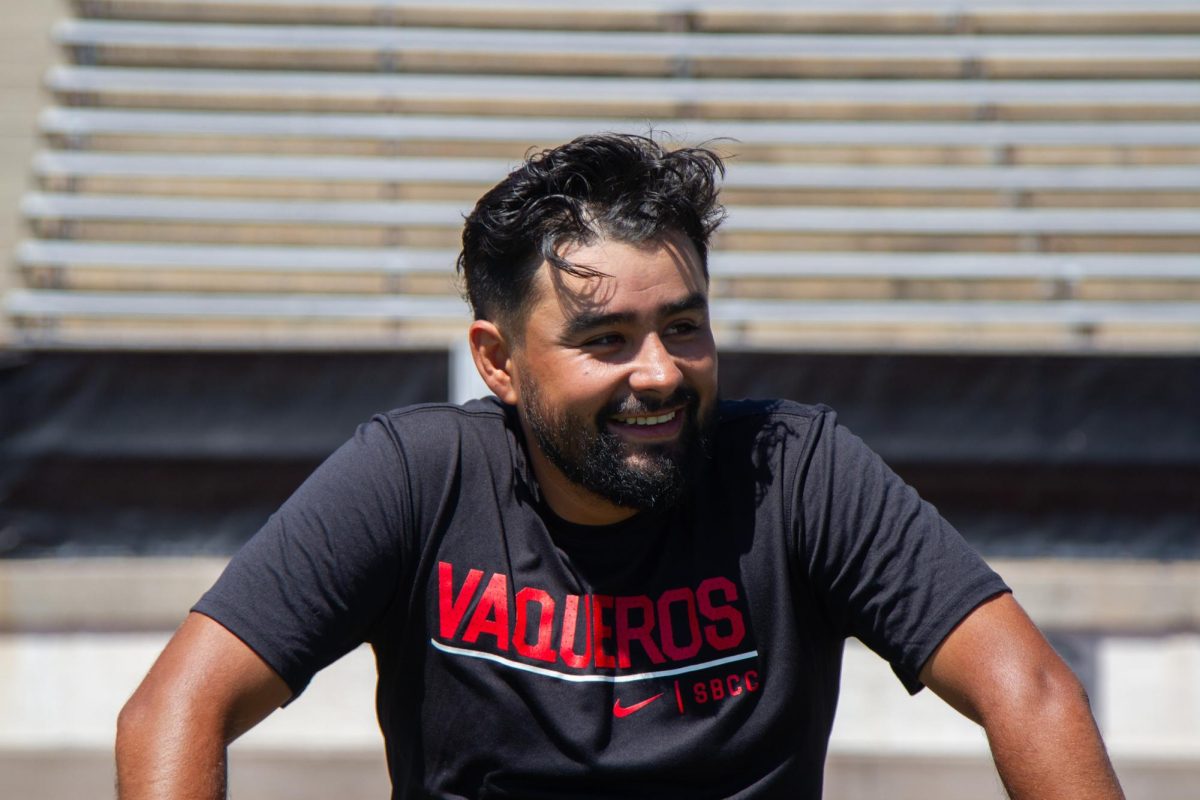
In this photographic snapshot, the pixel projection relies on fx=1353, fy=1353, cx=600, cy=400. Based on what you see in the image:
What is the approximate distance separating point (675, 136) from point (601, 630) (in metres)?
3.71

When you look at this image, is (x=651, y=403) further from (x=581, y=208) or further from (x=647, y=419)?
(x=581, y=208)

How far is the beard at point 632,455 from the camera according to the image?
1797 mm

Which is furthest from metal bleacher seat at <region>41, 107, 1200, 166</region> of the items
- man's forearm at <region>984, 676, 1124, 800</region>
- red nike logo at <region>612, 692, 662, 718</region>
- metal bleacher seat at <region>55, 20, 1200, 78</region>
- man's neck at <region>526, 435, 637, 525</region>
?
man's forearm at <region>984, 676, 1124, 800</region>

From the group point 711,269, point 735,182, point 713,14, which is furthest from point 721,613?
point 713,14

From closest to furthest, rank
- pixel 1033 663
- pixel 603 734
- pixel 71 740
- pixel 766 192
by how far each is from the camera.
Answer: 1. pixel 1033 663
2. pixel 603 734
3. pixel 71 740
4. pixel 766 192

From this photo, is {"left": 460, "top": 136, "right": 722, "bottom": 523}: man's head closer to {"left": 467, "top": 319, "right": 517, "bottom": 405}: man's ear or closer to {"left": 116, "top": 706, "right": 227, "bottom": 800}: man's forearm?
{"left": 467, "top": 319, "right": 517, "bottom": 405}: man's ear

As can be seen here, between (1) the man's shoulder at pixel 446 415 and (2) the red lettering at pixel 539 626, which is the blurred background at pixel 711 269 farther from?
(2) the red lettering at pixel 539 626

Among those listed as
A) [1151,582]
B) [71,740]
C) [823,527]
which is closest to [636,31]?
[1151,582]

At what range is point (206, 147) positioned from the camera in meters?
5.68

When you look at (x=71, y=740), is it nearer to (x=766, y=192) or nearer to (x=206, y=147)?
(x=206, y=147)

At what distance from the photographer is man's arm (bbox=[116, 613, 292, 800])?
5.27 feet

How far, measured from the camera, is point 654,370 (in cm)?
178

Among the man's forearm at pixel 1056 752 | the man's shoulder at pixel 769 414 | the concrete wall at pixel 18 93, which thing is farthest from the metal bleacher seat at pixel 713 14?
the man's forearm at pixel 1056 752

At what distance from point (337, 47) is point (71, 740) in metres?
3.04
